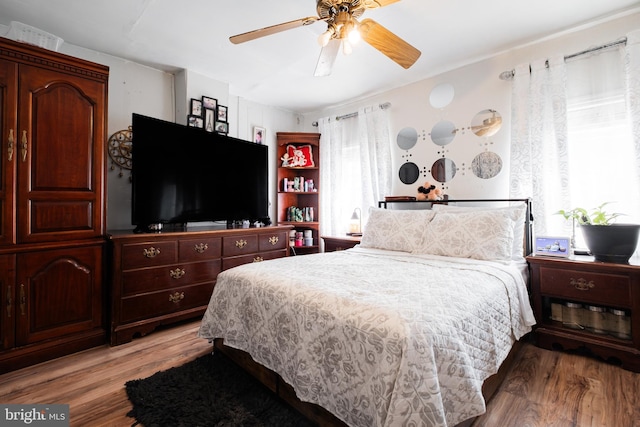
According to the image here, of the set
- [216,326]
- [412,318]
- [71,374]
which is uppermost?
[412,318]

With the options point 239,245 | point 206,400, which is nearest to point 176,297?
point 239,245

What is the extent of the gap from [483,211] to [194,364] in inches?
93.5

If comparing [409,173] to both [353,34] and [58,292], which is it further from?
[58,292]

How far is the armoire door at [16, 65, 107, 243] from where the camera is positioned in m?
1.88

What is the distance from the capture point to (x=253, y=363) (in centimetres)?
167

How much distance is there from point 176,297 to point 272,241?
1112 millimetres

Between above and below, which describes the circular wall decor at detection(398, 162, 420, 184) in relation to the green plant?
above

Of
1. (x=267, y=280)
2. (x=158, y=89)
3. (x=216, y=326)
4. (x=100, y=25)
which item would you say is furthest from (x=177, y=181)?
(x=267, y=280)

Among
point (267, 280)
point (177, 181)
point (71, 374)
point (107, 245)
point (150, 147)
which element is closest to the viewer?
point (267, 280)

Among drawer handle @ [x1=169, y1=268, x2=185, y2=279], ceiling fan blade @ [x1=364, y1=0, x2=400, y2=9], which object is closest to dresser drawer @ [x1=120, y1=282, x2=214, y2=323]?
drawer handle @ [x1=169, y1=268, x2=185, y2=279]

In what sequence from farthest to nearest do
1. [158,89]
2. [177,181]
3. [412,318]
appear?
[158,89] → [177,181] → [412,318]

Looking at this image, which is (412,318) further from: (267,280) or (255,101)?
(255,101)

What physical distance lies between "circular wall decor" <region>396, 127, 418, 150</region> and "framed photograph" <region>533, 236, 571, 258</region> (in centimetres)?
161

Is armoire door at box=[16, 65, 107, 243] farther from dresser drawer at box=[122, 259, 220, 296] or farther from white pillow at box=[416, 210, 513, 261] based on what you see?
white pillow at box=[416, 210, 513, 261]
